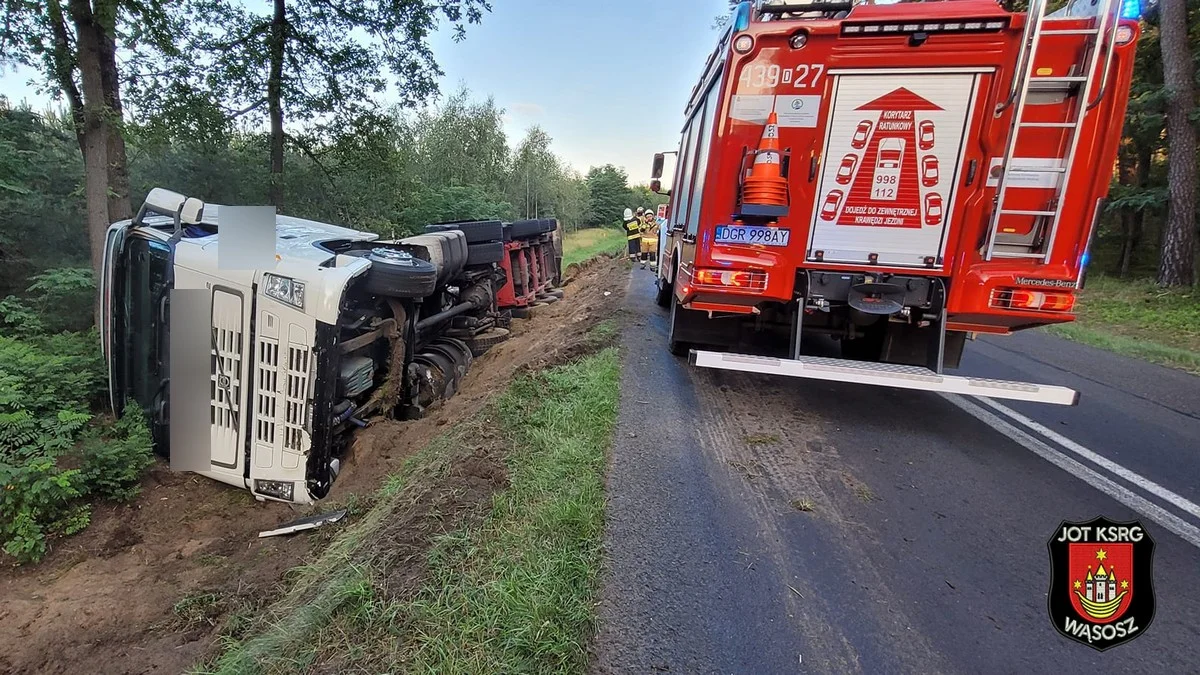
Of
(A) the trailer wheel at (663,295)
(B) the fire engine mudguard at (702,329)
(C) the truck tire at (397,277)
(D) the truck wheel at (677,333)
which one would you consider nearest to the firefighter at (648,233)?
(A) the trailer wheel at (663,295)

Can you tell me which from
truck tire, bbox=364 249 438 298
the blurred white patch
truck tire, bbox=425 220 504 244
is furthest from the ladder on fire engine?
truck tire, bbox=425 220 504 244

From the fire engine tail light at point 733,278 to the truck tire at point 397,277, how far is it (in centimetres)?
212

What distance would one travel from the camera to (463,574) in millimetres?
2047

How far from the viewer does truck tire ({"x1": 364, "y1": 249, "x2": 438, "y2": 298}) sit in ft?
12.2

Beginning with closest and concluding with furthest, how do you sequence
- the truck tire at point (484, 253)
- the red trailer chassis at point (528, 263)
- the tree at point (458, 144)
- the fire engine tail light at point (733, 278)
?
1. the fire engine tail light at point (733, 278)
2. the truck tire at point (484, 253)
3. the red trailer chassis at point (528, 263)
4. the tree at point (458, 144)

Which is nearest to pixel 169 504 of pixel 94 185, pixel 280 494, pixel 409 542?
pixel 280 494

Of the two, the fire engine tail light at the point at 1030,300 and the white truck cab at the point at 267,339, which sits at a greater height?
the fire engine tail light at the point at 1030,300

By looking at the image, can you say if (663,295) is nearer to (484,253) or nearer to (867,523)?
(484,253)

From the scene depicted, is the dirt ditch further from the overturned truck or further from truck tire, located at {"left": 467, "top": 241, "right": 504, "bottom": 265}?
truck tire, located at {"left": 467, "top": 241, "right": 504, "bottom": 265}

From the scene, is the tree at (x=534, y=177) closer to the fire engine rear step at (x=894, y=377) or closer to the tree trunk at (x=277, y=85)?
the tree trunk at (x=277, y=85)

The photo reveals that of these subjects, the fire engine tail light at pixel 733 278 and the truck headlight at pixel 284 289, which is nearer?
the truck headlight at pixel 284 289

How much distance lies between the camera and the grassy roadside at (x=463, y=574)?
1716 millimetres

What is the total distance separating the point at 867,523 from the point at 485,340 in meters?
5.99

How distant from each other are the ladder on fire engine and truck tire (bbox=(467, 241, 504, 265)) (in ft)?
18.7
